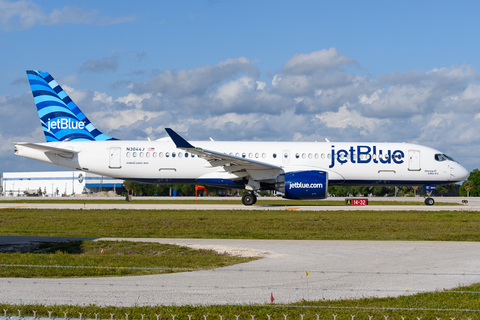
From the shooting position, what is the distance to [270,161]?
98.3 ft

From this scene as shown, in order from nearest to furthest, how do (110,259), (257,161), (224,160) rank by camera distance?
(110,259) < (224,160) < (257,161)

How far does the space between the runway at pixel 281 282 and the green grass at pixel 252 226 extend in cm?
465

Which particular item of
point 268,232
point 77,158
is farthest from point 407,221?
point 77,158

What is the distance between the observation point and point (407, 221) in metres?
20.3

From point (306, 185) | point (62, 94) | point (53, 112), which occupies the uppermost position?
point (62, 94)

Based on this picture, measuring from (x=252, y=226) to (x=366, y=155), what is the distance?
46.2 feet

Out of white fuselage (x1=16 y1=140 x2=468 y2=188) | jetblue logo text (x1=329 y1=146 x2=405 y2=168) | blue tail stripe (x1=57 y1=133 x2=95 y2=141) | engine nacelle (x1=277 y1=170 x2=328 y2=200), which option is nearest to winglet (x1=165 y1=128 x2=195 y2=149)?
white fuselage (x1=16 y1=140 x2=468 y2=188)

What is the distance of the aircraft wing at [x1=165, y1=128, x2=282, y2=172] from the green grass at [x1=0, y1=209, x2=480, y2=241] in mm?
4326

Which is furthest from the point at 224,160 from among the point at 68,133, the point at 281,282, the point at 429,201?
the point at 281,282

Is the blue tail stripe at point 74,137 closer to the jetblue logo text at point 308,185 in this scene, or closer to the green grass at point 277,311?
the jetblue logo text at point 308,185

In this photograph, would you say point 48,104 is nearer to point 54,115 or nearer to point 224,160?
point 54,115

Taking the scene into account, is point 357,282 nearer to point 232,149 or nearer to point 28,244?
point 28,244

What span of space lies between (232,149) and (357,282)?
22495mm

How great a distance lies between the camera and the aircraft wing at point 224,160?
26516 mm
